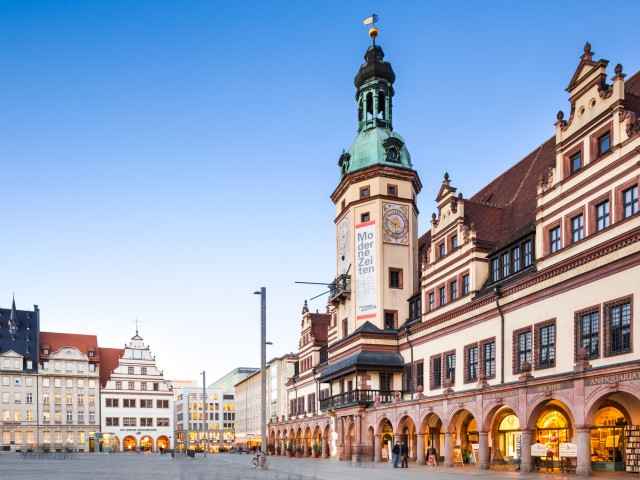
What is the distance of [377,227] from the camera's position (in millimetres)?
53969

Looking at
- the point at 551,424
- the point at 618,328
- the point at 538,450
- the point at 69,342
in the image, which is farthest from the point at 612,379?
the point at 69,342

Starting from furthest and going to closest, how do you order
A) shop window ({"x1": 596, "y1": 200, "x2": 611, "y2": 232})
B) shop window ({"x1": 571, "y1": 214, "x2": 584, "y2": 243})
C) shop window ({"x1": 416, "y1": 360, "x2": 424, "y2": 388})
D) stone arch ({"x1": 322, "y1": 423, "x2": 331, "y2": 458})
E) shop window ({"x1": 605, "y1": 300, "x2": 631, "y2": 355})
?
1. stone arch ({"x1": 322, "y1": 423, "x2": 331, "y2": 458})
2. shop window ({"x1": 416, "y1": 360, "x2": 424, "y2": 388})
3. shop window ({"x1": 571, "y1": 214, "x2": 584, "y2": 243})
4. shop window ({"x1": 596, "y1": 200, "x2": 611, "y2": 232})
5. shop window ({"x1": 605, "y1": 300, "x2": 631, "y2": 355})

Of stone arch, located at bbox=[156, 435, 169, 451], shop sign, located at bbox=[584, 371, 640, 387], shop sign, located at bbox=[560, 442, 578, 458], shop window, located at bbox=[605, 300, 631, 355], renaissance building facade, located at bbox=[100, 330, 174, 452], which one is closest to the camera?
shop sign, located at bbox=[584, 371, 640, 387]

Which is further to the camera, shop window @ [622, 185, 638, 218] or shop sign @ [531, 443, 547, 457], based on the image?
shop sign @ [531, 443, 547, 457]

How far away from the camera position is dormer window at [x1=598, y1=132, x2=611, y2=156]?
98.1ft

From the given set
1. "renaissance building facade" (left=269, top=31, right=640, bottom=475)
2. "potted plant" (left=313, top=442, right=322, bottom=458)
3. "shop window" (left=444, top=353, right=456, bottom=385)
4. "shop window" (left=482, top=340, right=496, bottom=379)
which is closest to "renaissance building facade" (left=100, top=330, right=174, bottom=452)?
"potted plant" (left=313, top=442, right=322, bottom=458)

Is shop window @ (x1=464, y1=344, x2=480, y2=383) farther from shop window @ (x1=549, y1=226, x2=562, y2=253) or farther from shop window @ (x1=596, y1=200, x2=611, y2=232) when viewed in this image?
shop window @ (x1=596, y1=200, x2=611, y2=232)

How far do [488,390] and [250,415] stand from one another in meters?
85.3

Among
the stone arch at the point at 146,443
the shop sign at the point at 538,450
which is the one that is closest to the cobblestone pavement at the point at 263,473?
the shop sign at the point at 538,450

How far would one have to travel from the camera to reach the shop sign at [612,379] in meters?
24.3

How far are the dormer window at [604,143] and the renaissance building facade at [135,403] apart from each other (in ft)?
306

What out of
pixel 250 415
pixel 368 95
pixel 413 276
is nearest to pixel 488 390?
pixel 413 276

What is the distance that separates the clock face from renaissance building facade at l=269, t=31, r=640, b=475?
0.26ft

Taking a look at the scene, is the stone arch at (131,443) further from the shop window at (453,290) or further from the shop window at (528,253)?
the shop window at (528,253)
